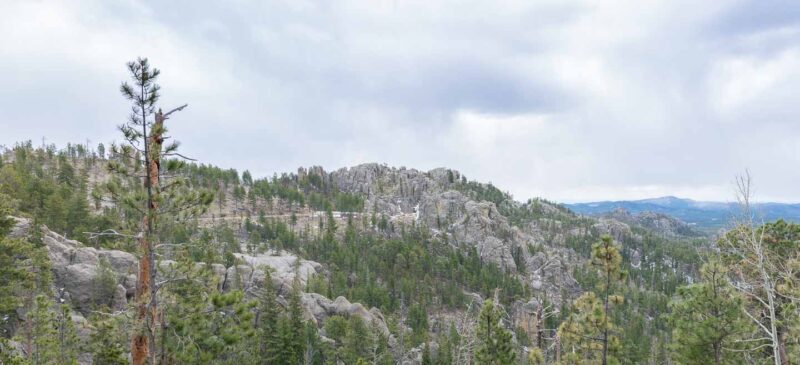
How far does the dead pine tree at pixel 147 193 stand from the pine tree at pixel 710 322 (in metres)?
19.4

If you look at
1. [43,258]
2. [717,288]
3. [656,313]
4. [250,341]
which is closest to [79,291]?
[43,258]

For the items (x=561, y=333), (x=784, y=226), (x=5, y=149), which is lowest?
(x=561, y=333)

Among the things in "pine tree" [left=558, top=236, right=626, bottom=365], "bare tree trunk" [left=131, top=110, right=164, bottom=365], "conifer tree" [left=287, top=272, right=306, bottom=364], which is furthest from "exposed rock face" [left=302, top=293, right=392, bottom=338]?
"bare tree trunk" [left=131, top=110, right=164, bottom=365]

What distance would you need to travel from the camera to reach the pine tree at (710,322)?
16.9 metres

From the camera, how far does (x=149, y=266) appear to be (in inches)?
382

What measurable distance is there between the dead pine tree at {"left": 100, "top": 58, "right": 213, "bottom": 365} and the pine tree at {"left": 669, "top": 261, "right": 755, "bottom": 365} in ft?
63.6

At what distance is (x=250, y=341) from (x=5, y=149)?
14654cm

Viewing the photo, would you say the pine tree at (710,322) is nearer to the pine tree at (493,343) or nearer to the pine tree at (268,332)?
the pine tree at (493,343)

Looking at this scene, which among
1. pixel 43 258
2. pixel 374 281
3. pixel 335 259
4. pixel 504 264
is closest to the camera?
pixel 43 258

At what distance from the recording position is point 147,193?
377 inches

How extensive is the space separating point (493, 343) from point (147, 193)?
16745 millimetres

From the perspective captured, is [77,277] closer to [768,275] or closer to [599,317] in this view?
[599,317]

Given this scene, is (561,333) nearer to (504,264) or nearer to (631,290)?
(504,264)

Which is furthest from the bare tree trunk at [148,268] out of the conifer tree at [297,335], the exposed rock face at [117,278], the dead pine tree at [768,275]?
the conifer tree at [297,335]
